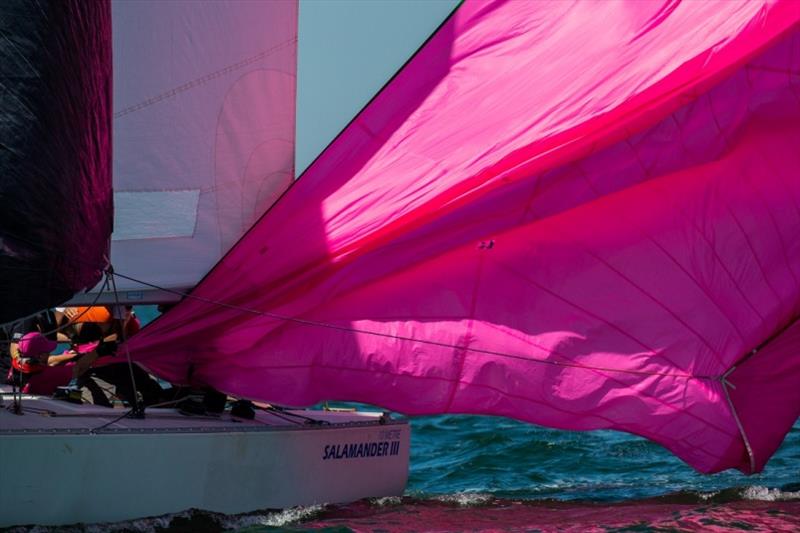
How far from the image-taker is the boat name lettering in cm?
766

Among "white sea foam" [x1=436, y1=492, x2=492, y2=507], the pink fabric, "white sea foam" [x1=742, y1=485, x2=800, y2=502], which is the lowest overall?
"white sea foam" [x1=436, y1=492, x2=492, y2=507]

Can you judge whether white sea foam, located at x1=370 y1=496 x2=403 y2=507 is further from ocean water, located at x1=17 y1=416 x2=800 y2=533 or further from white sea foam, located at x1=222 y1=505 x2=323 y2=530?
white sea foam, located at x1=222 y1=505 x2=323 y2=530

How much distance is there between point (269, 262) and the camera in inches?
296

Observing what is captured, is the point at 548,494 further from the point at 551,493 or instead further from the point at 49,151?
the point at 49,151

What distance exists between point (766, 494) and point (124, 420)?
13.9 ft

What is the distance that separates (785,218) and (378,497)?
3.08 m

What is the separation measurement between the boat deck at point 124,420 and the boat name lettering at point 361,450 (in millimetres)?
138

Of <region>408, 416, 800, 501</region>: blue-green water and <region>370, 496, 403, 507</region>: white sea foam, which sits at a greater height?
<region>408, 416, 800, 501</region>: blue-green water

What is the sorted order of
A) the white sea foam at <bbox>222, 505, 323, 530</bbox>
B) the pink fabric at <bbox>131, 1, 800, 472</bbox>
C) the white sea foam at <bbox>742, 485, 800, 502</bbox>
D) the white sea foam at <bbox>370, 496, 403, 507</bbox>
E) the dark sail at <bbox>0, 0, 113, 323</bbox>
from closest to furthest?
the dark sail at <bbox>0, 0, 113, 323</bbox>
the white sea foam at <bbox>222, 505, 323, 530</bbox>
the pink fabric at <bbox>131, 1, 800, 472</bbox>
the white sea foam at <bbox>370, 496, 403, 507</bbox>
the white sea foam at <bbox>742, 485, 800, 502</bbox>

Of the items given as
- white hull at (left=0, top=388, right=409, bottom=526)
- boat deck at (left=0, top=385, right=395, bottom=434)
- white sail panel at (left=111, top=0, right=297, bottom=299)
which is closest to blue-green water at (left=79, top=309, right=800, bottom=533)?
white hull at (left=0, top=388, right=409, bottom=526)

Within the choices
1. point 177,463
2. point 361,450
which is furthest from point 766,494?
point 177,463

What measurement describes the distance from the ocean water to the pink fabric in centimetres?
53

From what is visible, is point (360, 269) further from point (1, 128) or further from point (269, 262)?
point (1, 128)

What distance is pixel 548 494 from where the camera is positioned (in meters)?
8.71
